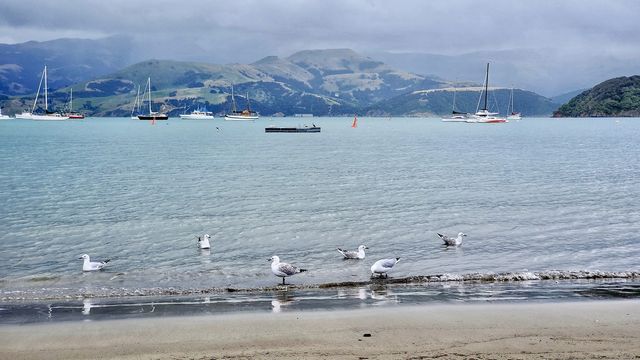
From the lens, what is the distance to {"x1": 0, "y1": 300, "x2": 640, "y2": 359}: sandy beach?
14.0m

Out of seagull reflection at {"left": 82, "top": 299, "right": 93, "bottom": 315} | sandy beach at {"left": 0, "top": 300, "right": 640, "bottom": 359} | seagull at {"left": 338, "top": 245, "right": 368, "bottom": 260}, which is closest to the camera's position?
sandy beach at {"left": 0, "top": 300, "right": 640, "bottom": 359}

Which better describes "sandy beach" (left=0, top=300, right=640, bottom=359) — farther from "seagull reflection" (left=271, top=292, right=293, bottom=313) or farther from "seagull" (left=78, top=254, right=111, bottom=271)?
"seagull" (left=78, top=254, right=111, bottom=271)

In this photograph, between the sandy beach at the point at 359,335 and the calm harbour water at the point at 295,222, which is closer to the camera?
the sandy beach at the point at 359,335

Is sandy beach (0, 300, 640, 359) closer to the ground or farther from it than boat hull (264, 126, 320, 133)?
closer to the ground

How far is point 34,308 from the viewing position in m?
19.0

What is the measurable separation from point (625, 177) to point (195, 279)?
4935cm

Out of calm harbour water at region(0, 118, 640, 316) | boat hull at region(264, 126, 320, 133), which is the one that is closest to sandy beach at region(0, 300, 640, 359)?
calm harbour water at region(0, 118, 640, 316)

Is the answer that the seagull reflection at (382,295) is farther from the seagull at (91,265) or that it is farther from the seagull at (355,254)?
the seagull at (91,265)

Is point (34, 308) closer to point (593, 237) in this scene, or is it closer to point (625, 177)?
point (593, 237)

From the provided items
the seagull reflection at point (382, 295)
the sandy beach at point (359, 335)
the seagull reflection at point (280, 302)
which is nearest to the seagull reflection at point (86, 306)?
the sandy beach at point (359, 335)

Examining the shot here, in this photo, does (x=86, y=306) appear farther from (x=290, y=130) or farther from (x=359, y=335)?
(x=290, y=130)

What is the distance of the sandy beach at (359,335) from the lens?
45.8 ft

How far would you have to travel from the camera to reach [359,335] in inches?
603

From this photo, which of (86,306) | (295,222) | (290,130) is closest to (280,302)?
(86,306)
